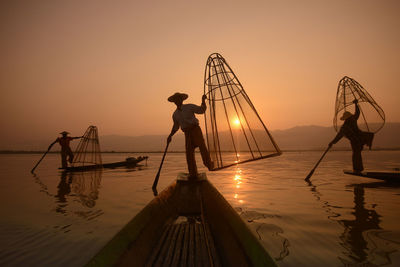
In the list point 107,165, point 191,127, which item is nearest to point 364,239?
point 191,127

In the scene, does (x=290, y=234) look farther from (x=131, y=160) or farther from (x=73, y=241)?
(x=131, y=160)

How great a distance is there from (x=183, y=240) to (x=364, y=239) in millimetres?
2976

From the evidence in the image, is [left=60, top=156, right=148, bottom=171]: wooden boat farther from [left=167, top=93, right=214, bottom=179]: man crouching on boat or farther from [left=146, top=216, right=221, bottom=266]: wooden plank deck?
[left=146, top=216, right=221, bottom=266]: wooden plank deck

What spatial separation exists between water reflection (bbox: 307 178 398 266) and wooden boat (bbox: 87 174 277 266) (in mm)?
1648

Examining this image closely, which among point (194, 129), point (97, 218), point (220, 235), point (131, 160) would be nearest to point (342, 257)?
point (220, 235)

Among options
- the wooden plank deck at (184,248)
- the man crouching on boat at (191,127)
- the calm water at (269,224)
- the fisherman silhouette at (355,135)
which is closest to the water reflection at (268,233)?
the calm water at (269,224)

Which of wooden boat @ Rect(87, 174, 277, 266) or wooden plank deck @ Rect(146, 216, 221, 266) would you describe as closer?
wooden boat @ Rect(87, 174, 277, 266)

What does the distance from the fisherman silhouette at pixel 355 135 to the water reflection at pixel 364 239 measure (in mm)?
4712

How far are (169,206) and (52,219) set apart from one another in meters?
3.07

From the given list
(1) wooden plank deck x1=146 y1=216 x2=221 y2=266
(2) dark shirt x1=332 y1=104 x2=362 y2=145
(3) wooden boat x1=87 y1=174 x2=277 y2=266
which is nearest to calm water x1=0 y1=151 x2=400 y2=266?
(3) wooden boat x1=87 y1=174 x2=277 y2=266

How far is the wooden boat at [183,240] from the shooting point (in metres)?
2.16

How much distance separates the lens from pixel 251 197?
23.9ft

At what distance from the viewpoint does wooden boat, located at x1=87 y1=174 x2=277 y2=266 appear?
2156 millimetres

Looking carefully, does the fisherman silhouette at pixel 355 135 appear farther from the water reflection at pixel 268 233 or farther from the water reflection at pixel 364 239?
the water reflection at pixel 268 233
